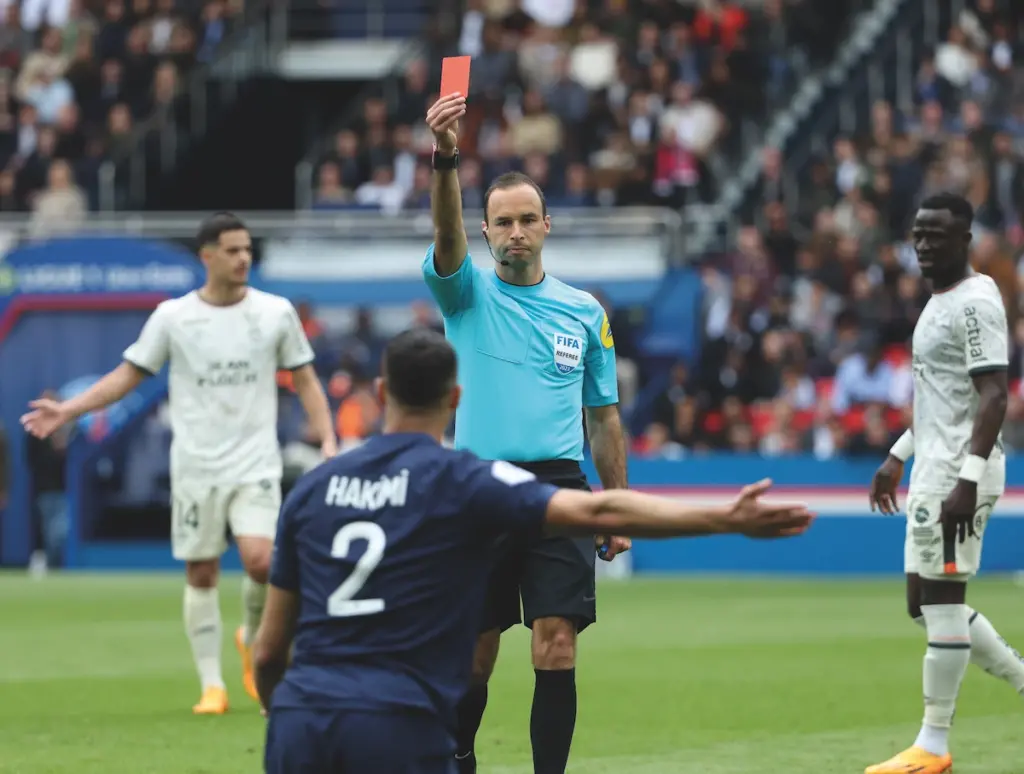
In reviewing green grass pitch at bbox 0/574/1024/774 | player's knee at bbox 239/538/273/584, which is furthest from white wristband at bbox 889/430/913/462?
player's knee at bbox 239/538/273/584

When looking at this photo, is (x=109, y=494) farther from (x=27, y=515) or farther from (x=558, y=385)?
(x=558, y=385)

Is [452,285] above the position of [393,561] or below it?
above

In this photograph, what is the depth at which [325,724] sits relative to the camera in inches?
190

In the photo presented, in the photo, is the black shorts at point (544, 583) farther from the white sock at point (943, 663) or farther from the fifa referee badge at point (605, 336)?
the white sock at point (943, 663)

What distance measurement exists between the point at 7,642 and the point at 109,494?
406 inches

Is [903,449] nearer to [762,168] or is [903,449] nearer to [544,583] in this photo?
[544,583]

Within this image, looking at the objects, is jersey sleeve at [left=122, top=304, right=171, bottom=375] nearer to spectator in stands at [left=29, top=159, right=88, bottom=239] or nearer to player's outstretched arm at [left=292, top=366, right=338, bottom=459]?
player's outstretched arm at [left=292, top=366, right=338, bottom=459]

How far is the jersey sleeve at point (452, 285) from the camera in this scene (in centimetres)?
740

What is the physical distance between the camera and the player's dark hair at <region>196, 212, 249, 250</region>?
34.9 ft

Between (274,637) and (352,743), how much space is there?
0.49 meters

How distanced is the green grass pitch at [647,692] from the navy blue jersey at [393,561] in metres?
3.72

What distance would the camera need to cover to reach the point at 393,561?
4910 millimetres

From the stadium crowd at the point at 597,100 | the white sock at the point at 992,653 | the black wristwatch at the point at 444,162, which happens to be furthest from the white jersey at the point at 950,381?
the stadium crowd at the point at 597,100

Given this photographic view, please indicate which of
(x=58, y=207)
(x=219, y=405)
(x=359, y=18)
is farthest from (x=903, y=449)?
(x=359, y=18)
